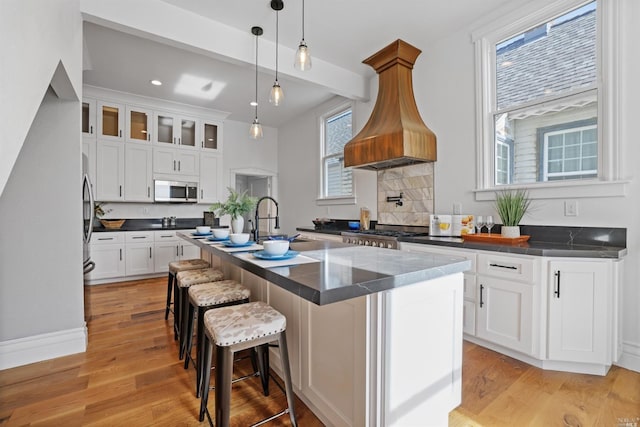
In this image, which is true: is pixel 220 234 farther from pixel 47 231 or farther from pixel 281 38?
pixel 281 38

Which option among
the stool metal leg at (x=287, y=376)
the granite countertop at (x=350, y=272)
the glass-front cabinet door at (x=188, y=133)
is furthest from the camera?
the glass-front cabinet door at (x=188, y=133)

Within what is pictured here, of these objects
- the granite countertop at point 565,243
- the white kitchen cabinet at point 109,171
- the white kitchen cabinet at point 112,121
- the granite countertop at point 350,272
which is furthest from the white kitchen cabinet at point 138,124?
the granite countertop at point 565,243

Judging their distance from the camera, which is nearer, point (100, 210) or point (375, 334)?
point (375, 334)

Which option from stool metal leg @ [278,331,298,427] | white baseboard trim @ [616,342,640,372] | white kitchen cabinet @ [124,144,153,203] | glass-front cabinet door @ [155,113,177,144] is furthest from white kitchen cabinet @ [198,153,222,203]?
white baseboard trim @ [616,342,640,372]

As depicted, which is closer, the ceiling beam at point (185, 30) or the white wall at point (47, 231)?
the white wall at point (47, 231)

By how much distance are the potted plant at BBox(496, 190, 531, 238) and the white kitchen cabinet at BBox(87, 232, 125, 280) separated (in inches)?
202

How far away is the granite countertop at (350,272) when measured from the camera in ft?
3.26

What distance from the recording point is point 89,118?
4.52m

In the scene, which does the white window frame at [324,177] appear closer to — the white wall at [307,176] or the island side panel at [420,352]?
the white wall at [307,176]

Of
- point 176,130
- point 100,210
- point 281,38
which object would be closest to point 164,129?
point 176,130

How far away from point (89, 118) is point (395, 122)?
4578 millimetres

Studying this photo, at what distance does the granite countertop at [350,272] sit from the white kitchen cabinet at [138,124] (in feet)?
14.2

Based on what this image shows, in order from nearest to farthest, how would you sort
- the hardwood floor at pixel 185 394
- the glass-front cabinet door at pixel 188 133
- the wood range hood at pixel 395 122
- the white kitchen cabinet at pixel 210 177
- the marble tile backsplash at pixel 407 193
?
the hardwood floor at pixel 185 394
the wood range hood at pixel 395 122
the marble tile backsplash at pixel 407 193
the glass-front cabinet door at pixel 188 133
the white kitchen cabinet at pixel 210 177

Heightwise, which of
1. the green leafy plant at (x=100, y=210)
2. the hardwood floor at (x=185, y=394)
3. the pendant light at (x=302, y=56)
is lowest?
the hardwood floor at (x=185, y=394)
